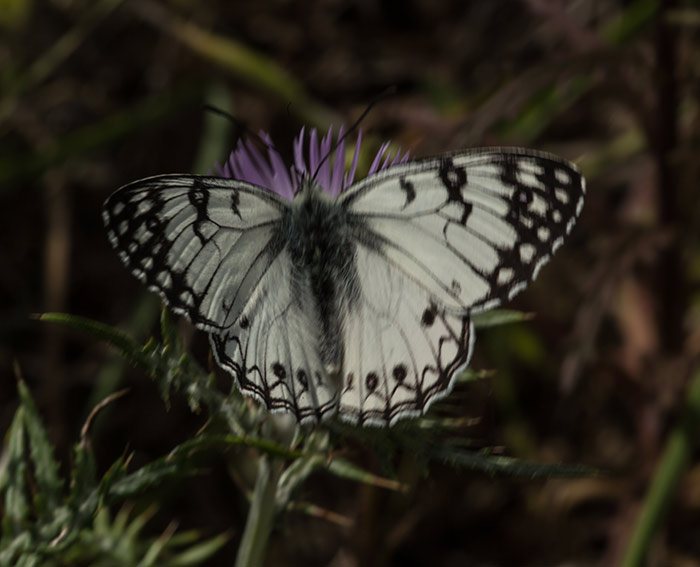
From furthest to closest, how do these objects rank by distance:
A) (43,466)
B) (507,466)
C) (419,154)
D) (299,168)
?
(419,154)
(299,168)
(43,466)
(507,466)

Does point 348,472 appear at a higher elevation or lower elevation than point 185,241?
lower

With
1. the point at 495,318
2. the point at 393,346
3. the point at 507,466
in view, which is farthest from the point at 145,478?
the point at 495,318

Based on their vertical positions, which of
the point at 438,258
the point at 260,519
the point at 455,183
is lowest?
the point at 260,519

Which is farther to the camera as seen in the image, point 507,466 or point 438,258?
point 438,258

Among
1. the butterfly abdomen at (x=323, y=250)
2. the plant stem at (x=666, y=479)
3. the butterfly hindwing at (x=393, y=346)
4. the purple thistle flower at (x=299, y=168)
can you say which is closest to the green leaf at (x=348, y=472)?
the butterfly hindwing at (x=393, y=346)

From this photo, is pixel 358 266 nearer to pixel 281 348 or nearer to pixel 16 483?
pixel 281 348

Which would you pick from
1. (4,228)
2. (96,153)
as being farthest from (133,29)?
(4,228)

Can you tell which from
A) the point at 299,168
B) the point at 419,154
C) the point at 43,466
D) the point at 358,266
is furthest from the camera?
the point at 419,154
